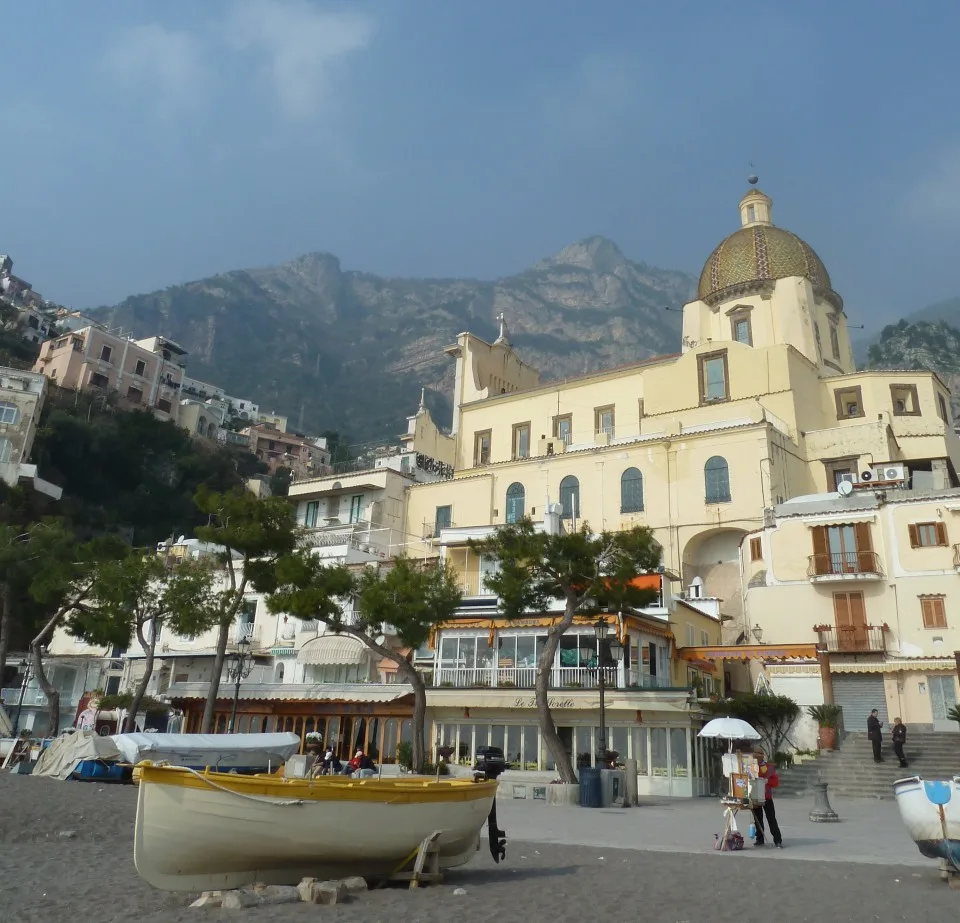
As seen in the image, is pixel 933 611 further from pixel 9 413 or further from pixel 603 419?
pixel 9 413

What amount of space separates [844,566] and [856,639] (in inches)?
101

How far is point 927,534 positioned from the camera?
27.8 metres

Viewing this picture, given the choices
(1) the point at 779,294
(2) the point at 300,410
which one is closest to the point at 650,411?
(1) the point at 779,294

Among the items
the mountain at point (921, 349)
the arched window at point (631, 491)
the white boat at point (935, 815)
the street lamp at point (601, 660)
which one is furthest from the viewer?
the mountain at point (921, 349)

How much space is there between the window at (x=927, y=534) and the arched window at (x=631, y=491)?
1257 cm

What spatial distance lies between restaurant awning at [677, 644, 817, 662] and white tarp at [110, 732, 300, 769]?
567 inches

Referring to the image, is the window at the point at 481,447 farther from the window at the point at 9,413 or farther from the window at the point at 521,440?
the window at the point at 9,413

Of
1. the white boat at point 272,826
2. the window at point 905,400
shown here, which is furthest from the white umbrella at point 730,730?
the window at point 905,400

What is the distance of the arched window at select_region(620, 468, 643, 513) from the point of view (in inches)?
1510

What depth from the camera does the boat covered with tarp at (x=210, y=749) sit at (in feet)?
56.3

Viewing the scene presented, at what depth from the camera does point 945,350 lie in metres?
96.0

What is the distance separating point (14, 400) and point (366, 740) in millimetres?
40422

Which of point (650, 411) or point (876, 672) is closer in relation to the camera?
point (876, 672)

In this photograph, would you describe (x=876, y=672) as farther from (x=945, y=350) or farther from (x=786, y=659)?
(x=945, y=350)
